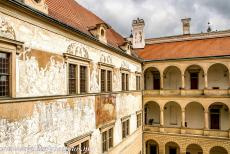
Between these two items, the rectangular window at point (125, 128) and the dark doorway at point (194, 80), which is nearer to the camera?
the rectangular window at point (125, 128)

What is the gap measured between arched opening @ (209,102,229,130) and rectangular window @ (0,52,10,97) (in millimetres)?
20605

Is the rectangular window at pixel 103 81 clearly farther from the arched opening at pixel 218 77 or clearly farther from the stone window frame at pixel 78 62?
the arched opening at pixel 218 77

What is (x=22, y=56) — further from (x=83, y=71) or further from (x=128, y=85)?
(x=128, y=85)

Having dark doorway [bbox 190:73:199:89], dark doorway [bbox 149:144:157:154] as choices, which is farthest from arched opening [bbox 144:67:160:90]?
dark doorway [bbox 149:144:157:154]

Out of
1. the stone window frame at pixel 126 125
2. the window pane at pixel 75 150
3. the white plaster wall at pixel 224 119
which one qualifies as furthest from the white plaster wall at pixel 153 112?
the window pane at pixel 75 150

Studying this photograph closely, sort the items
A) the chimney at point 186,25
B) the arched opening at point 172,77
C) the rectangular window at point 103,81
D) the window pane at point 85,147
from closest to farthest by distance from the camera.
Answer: the window pane at point 85,147 → the rectangular window at point 103,81 → the arched opening at point 172,77 → the chimney at point 186,25

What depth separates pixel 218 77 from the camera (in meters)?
24.1

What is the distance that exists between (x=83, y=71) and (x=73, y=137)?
3.52 m

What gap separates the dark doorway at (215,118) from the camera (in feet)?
77.6

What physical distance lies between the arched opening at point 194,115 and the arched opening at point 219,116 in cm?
86

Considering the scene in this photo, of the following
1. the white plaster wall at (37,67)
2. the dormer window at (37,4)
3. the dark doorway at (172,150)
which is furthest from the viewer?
the dark doorway at (172,150)

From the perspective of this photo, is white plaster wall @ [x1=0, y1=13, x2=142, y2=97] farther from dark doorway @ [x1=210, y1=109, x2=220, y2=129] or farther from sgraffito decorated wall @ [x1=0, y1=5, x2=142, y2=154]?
dark doorway @ [x1=210, y1=109, x2=220, y2=129]

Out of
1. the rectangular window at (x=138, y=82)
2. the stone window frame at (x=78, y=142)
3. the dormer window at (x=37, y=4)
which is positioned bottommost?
the stone window frame at (x=78, y=142)

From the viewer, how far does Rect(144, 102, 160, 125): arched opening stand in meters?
26.2
